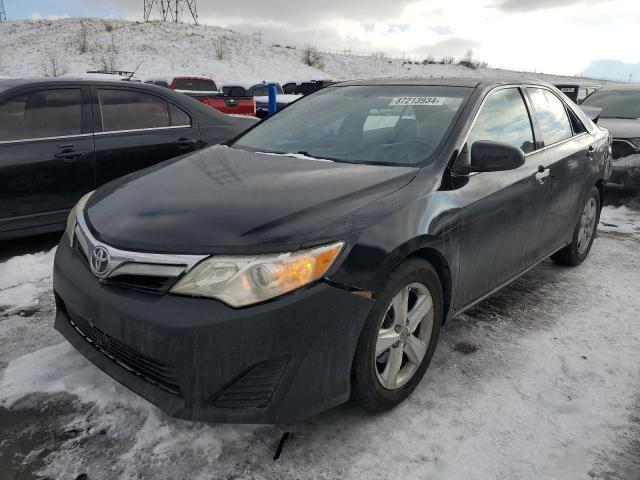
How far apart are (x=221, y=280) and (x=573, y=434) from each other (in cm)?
170

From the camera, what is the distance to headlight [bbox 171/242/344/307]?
1865 millimetres

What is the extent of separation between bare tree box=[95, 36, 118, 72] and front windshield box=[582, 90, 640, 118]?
30.3 m

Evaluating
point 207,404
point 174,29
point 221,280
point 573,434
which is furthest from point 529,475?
point 174,29

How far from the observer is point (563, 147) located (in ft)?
12.5

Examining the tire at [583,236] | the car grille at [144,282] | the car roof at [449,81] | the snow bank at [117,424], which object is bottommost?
the snow bank at [117,424]

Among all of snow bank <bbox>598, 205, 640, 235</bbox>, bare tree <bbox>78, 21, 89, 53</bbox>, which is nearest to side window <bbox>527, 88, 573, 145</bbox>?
snow bank <bbox>598, 205, 640, 235</bbox>

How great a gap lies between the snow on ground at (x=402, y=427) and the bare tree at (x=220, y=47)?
37.7m

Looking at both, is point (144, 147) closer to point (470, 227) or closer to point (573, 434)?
point (470, 227)

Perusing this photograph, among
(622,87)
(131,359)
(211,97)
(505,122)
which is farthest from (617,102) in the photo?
(211,97)

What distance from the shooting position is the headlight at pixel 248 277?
187cm

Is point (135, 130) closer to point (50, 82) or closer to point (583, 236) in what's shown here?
point (50, 82)

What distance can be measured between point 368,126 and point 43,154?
282 centimetres

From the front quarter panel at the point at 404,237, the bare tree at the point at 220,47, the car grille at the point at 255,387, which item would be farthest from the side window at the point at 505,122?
the bare tree at the point at 220,47

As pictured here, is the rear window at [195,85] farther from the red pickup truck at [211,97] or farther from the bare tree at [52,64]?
the bare tree at [52,64]
